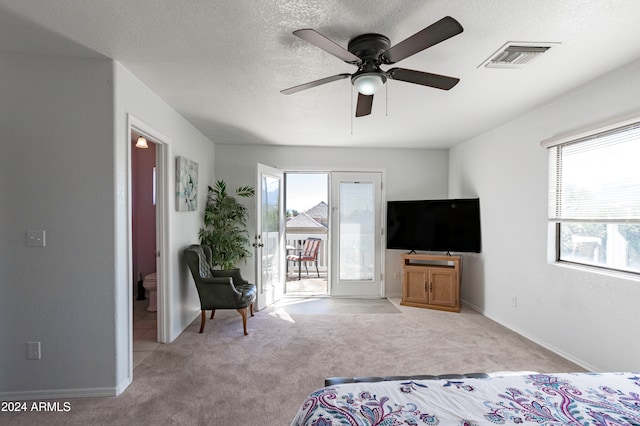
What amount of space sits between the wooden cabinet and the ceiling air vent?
8.82ft

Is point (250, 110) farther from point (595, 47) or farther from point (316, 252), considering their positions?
point (316, 252)

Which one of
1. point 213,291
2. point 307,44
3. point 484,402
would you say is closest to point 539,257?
point 484,402

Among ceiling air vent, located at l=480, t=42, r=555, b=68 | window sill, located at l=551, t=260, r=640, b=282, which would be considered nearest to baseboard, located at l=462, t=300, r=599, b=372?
window sill, located at l=551, t=260, r=640, b=282

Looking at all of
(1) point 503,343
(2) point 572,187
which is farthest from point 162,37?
(1) point 503,343

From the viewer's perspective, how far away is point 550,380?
1450mm

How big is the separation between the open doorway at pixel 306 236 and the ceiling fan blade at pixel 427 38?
11.9 ft

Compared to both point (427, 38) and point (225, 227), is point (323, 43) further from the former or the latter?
point (225, 227)

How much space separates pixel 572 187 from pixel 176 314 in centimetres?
406

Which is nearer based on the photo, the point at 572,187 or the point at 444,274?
the point at 572,187

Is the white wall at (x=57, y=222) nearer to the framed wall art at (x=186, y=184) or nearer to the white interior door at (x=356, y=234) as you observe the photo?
the framed wall art at (x=186, y=184)

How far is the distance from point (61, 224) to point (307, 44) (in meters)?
2.09

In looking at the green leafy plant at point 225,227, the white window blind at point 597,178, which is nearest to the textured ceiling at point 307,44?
the white window blind at point 597,178

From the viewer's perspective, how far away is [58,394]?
7.36ft

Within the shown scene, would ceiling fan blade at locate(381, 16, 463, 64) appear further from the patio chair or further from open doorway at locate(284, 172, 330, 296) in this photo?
A: the patio chair
